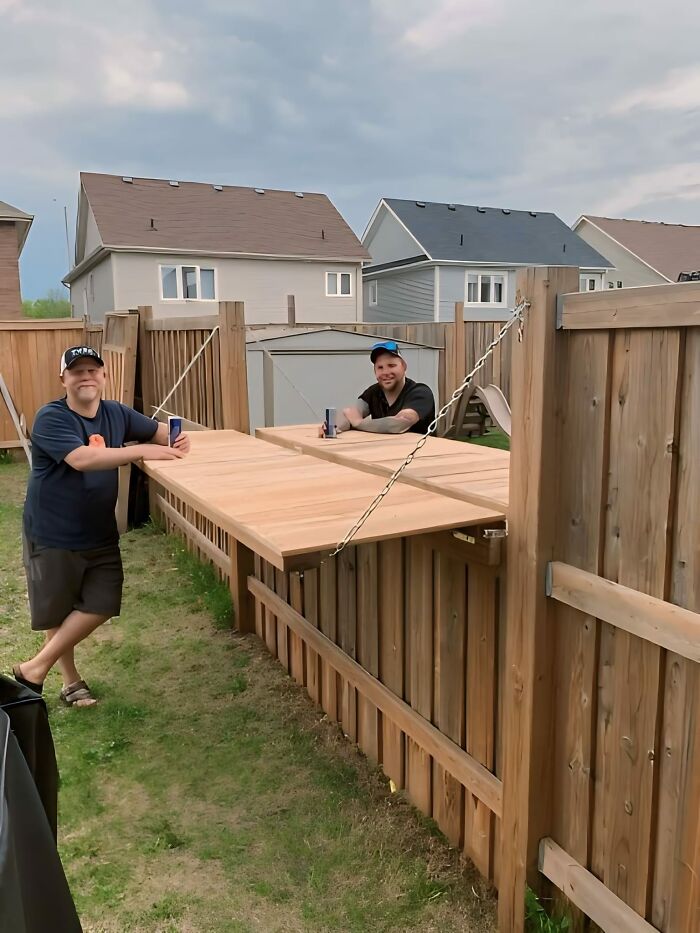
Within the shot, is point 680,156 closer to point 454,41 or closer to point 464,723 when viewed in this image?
point 454,41

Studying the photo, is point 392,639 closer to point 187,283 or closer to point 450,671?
point 450,671

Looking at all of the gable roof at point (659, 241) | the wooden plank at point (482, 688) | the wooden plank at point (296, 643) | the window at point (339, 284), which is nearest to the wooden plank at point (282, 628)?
the wooden plank at point (296, 643)

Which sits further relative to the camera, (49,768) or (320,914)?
(320,914)

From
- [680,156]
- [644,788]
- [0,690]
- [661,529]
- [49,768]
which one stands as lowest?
[644,788]

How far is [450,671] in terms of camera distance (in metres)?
2.67

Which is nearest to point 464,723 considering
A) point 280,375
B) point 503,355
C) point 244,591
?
point 244,591

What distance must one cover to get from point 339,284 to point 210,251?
474 centimetres

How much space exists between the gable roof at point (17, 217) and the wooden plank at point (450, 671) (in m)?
20.4

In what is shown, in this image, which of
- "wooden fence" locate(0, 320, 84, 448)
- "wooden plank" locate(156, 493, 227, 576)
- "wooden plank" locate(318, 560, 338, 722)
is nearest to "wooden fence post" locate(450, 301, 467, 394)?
"wooden fence" locate(0, 320, 84, 448)

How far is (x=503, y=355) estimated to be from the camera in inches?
555

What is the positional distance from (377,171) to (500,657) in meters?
65.6

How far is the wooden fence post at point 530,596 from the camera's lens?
78.9 inches

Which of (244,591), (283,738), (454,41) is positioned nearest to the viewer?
(283,738)

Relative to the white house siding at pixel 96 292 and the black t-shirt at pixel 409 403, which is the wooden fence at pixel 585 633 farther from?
the white house siding at pixel 96 292
